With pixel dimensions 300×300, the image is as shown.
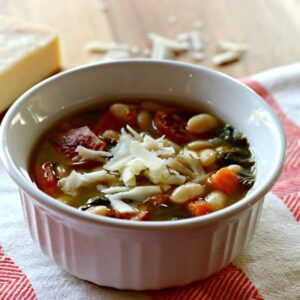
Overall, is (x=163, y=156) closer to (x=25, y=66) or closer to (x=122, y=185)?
(x=122, y=185)

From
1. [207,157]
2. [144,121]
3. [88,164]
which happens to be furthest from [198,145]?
[88,164]

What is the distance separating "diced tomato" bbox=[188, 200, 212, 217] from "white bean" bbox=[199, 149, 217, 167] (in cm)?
14

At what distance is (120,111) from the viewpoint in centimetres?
157

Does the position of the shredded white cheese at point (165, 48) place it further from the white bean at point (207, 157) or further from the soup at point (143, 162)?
the white bean at point (207, 157)

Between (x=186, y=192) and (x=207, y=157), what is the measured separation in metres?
0.15

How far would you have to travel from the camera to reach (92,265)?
1.26 meters

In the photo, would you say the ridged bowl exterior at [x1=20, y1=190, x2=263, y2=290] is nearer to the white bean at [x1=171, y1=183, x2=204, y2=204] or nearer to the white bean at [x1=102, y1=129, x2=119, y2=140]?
the white bean at [x1=171, y1=183, x2=204, y2=204]

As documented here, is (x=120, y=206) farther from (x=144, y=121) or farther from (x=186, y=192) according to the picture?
(x=144, y=121)

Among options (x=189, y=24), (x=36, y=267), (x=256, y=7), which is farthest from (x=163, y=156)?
(x=256, y=7)

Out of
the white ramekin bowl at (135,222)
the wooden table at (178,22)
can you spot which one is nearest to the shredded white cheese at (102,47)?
the wooden table at (178,22)

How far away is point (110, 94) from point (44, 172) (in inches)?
13.2

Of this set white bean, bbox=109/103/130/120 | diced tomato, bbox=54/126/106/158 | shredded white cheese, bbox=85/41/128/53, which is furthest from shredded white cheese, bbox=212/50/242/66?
diced tomato, bbox=54/126/106/158

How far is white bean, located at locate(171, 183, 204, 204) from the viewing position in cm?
131

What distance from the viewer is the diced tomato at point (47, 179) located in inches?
53.2
